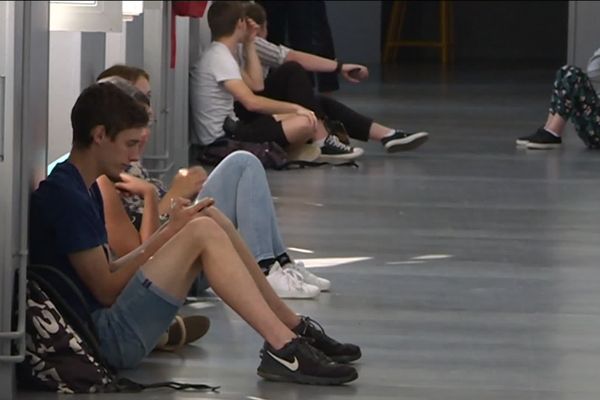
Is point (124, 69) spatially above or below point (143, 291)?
above

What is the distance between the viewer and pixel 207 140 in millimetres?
8148

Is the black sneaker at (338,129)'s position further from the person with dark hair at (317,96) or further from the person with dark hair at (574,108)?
the person with dark hair at (574,108)

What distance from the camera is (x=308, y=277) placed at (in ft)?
17.1

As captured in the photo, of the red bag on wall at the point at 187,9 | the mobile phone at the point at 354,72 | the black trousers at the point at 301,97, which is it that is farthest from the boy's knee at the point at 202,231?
the mobile phone at the point at 354,72

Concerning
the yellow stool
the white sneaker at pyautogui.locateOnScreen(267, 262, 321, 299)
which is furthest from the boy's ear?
the yellow stool

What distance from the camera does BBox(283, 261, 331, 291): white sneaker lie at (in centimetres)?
515

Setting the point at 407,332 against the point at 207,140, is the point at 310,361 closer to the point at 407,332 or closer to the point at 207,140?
the point at 407,332

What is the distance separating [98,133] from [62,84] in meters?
1.78

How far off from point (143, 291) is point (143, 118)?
16.8 inches

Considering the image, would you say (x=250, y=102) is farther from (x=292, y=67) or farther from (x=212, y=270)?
(x=212, y=270)

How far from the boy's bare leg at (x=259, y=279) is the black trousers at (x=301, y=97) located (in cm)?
417

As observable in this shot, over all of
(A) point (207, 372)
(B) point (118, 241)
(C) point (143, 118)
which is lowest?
(A) point (207, 372)

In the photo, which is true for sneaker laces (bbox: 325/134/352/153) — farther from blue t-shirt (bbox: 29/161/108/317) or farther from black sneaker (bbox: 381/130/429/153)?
blue t-shirt (bbox: 29/161/108/317)

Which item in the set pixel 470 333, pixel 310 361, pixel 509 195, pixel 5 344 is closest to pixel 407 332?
pixel 470 333
